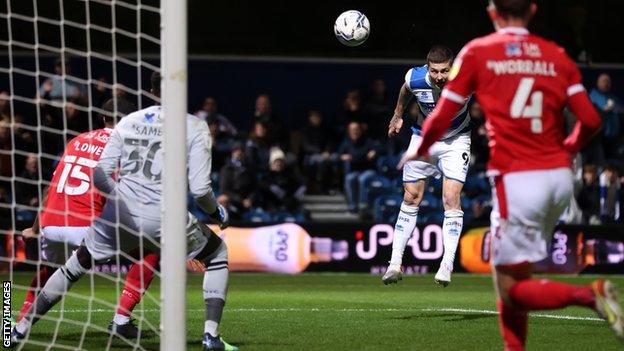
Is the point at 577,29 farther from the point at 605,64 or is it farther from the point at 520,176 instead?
the point at 520,176

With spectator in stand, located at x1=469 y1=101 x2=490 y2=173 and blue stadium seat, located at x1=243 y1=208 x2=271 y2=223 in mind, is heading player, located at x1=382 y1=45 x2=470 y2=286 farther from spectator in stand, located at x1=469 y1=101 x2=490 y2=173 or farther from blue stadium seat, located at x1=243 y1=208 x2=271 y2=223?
spectator in stand, located at x1=469 y1=101 x2=490 y2=173

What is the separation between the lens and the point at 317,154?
67.1ft

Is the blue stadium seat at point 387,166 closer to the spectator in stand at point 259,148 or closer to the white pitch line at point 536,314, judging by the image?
the spectator in stand at point 259,148

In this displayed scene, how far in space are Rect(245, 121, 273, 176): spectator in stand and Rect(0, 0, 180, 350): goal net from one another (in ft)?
5.76

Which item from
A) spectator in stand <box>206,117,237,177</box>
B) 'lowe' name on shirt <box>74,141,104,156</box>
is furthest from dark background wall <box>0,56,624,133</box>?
'lowe' name on shirt <box>74,141,104,156</box>

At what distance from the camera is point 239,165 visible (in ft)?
62.3

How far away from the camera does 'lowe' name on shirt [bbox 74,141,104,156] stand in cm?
916

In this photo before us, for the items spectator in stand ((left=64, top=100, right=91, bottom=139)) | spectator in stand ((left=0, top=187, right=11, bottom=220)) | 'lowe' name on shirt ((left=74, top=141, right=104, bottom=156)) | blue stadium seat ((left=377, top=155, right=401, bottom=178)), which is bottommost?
spectator in stand ((left=0, top=187, right=11, bottom=220))

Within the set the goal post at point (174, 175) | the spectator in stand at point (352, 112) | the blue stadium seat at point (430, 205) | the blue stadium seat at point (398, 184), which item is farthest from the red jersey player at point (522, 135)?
the spectator in stand at point (352, 112)

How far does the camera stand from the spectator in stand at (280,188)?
62.4 feet

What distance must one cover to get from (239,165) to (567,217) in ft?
16.2

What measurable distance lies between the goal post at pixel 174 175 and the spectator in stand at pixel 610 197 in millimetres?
13445

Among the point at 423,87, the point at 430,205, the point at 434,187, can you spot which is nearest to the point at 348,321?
the point at 423,87

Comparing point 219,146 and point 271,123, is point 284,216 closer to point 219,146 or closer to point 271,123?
point 219,146
